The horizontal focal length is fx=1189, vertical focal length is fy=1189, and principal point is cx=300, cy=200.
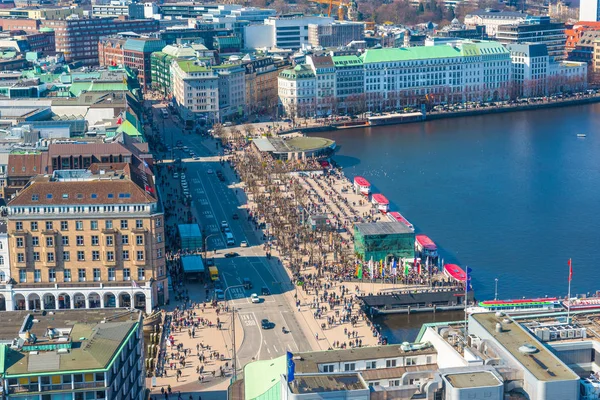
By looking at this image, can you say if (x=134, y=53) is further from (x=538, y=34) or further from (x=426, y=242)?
(x=426, y=242)

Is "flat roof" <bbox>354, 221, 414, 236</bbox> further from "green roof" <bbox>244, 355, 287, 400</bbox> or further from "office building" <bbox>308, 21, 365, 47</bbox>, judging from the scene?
"office building" <bbox>308, 21, 365, 47</bbox>

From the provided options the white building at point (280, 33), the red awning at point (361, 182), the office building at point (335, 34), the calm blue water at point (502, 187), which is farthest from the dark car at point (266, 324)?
the white building at point (280, 33)

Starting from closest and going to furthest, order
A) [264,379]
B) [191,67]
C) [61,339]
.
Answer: [61,339] → [264,379] → [191,67]

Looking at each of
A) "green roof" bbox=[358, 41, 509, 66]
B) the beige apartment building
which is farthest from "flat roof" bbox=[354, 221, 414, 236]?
"green roof" bbox=[358, 41, 509, 66]

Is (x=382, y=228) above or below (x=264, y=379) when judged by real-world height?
below

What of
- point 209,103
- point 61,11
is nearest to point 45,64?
point 209,103

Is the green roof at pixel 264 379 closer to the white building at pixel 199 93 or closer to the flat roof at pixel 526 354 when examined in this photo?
the flat roof at pixel 526 354

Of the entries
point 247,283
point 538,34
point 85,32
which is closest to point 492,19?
point 538,34
